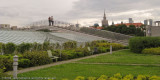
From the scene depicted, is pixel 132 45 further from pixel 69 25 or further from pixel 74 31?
pixel 69 25

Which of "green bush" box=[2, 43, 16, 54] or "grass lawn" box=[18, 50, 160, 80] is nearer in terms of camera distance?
"grass lawn" box=[18, 50, 160, 80]

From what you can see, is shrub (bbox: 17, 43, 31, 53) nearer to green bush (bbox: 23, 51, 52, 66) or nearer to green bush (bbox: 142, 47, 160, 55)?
green bush (bbox: 23, 51, 52, 66)

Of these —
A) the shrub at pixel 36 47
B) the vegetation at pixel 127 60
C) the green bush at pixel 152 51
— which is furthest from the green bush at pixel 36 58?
the green bush at pixel 152 51

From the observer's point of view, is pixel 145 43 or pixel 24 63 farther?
pixel 145 43

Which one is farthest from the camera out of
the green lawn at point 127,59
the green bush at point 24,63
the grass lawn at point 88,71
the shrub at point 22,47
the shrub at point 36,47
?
the shrub at point 36,47

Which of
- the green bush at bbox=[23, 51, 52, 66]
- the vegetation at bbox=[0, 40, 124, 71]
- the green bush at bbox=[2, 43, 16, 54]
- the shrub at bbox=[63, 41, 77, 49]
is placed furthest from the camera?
the shrub at bbox=[63, 41, 77, 49]

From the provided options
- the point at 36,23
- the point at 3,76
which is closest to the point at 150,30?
the point at 36,23

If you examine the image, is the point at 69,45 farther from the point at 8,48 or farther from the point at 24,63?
the point at 24,63

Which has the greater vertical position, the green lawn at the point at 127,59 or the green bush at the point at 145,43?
the green bush at the point at 145,43

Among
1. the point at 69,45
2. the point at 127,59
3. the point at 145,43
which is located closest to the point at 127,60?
the point at 127,59

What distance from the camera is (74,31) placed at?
35500mm

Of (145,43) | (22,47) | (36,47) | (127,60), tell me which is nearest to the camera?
(127,60)

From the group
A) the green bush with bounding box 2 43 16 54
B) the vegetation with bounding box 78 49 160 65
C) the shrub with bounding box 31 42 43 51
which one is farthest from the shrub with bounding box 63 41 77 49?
the green bush with bounding box 2 43 16 54

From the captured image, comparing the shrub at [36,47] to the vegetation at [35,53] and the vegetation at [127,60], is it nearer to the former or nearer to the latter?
the vegetation at [35,53]
